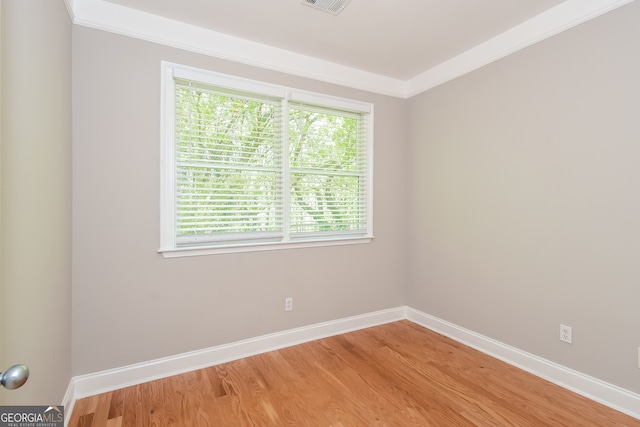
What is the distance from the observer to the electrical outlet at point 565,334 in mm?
2170

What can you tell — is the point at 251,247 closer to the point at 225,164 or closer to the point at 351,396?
the point at 225,164

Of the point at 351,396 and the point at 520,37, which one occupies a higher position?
the point at 520,37

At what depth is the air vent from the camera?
2141mm

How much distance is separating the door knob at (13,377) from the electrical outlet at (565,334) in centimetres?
291

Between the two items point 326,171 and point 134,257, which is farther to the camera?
point 326,171

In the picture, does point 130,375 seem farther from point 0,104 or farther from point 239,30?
point 239,30

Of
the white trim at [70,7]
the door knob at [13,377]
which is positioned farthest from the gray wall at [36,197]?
the door knob at [13,377]

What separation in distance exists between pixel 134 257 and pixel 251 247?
870mm

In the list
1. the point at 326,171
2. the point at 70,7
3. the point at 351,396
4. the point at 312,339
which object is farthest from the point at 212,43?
the point at 351,396

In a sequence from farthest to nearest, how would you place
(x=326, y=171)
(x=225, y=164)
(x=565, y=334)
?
(x=326, y=171)
(x=225, y=164)
(x=565, y=334)

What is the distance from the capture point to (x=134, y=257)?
2.22 metres

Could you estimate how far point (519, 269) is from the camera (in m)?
2.47

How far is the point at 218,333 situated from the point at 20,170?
5.84 ft

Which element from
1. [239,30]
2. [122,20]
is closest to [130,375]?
[122,20]
